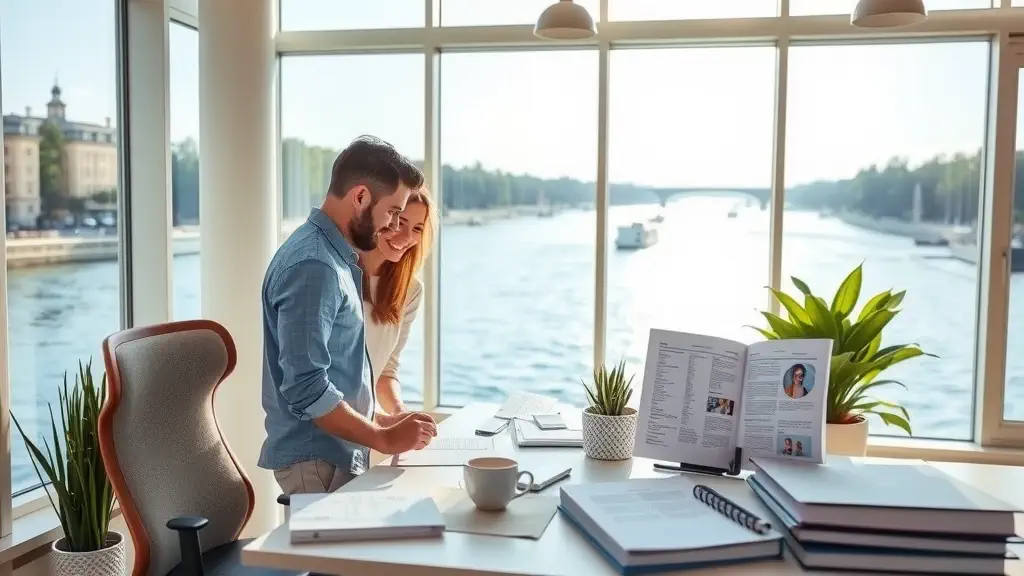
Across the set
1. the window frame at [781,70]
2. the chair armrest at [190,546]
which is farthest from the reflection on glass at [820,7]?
the chair armrest at [190,546]

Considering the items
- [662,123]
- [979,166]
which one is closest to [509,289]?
[662,123]

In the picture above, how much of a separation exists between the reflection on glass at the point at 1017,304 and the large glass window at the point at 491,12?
192 cm

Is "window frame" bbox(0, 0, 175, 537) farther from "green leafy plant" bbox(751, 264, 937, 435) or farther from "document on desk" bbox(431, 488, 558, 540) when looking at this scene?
"green leafy plant" bbox(751, 264, 937, 435)

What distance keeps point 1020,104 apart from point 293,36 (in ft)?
10.4

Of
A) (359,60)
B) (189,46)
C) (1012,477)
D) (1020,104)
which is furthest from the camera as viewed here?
(359,60)

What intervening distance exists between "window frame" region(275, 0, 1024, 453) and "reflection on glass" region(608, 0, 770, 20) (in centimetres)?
7

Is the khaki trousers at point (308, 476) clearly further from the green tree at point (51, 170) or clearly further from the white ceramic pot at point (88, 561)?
the green tree at point (51, 170)

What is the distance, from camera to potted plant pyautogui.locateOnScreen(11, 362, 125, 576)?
2609 millimetres

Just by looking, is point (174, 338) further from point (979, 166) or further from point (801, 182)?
point (979, 166)

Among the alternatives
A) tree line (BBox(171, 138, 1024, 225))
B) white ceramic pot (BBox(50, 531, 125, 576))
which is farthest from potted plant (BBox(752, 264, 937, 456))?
white ceramic pot (BBox(50, 531, 125, 576))

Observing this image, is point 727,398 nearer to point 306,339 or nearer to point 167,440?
point 306,339

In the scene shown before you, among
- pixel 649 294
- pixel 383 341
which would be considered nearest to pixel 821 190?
pixel 649 294

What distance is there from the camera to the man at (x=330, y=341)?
1923mm

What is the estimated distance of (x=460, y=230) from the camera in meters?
4.05
